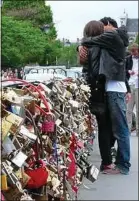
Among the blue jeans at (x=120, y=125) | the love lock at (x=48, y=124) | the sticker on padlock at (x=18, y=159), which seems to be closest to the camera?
the sticker on padlock at (x=18, y=159)

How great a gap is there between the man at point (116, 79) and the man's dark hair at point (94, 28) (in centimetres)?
9

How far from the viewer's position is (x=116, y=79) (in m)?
5.78

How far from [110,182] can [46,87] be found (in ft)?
6.57

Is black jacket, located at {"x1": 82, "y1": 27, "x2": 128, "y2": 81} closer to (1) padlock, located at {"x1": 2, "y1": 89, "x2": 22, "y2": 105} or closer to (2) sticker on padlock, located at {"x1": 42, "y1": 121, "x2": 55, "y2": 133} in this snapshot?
(2) sticker on padlock, located at {"x1": 42, "y1": 121, "x2": 55, "y2": 133}

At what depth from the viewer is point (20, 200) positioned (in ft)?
8.63

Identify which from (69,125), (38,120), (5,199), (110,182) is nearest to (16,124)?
(5,199)

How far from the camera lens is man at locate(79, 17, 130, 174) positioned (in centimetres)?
575

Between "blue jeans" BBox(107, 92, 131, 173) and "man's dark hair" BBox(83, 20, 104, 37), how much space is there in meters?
0.64

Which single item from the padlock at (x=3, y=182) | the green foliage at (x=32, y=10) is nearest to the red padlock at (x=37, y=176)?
the padlock at (x=3, y=182)

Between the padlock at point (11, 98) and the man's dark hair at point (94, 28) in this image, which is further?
the man's dark hair at point (94, 28)

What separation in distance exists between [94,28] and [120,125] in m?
1.02

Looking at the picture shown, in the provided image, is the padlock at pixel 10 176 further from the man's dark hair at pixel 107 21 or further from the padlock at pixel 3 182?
the man's dark hair at pixel 107 21

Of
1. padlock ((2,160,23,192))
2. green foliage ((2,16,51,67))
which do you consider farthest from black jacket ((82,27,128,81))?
green foliage ((2,16,51,67))

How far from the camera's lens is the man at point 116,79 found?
5.75m
